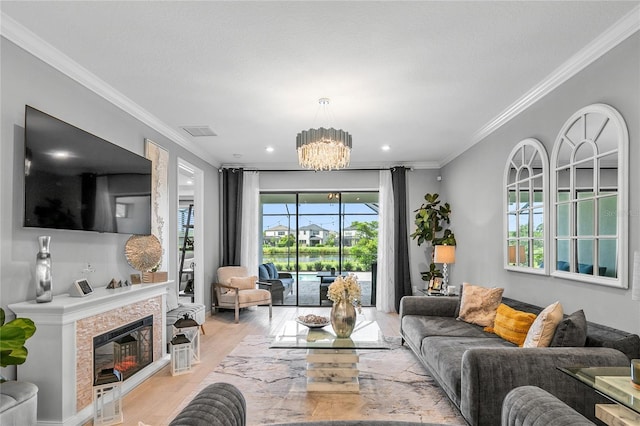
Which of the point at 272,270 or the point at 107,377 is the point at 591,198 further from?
the point at 272,270

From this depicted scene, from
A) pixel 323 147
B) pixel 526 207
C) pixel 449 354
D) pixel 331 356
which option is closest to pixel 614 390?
pixel 449 354

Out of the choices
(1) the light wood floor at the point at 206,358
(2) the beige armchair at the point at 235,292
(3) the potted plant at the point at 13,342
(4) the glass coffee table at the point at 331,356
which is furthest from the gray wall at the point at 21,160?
(2) the beige armchair at the point at 235,292

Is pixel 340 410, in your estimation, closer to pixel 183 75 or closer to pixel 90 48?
pixel 183 75

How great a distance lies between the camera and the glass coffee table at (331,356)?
3.38 meters

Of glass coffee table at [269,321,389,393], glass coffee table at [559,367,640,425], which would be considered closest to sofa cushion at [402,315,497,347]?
glass coffee table at [269,321,389,393]

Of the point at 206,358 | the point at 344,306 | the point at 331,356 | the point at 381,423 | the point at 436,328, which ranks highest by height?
the point at 381,423

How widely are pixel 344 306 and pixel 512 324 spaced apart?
1391mm

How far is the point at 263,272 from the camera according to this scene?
7.53 meters

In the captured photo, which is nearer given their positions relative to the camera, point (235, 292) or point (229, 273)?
point (235, 292)

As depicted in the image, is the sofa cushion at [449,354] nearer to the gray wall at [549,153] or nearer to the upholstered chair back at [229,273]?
the gray wall at [549,153]

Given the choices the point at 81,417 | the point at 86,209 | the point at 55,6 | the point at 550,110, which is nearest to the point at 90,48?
the point at 55,6

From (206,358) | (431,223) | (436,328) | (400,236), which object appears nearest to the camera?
(436,328)

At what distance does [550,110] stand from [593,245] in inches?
50.2

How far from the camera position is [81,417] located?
110 inches
